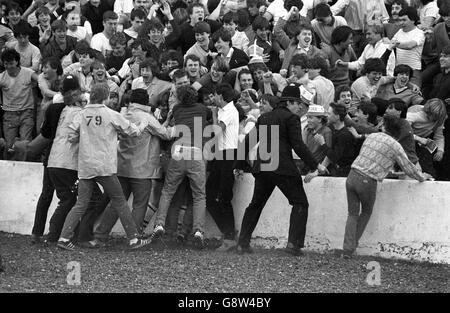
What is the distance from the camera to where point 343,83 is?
17984mm

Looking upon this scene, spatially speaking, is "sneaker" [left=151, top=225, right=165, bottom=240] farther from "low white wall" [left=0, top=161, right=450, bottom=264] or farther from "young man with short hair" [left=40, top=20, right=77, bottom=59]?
"young man with short hair" [left=40, top=20, right=77, bottom=59]

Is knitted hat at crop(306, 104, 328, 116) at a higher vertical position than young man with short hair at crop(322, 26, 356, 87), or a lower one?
lower

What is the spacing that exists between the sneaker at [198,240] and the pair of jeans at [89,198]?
84 cm

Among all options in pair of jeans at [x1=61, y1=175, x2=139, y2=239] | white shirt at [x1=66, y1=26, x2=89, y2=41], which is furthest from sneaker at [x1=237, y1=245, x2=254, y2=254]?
white shirt at [x1=66, y1=26, x2=89, y2=41]

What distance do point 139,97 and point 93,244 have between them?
6.72ft

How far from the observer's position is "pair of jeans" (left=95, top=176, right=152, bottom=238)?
15.8 meters

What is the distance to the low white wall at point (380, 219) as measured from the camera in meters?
14.6

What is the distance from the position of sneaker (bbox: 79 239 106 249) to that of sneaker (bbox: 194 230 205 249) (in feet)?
4.14

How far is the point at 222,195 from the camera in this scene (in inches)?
621

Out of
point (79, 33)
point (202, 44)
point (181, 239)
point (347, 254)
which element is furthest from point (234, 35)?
point (347, 254)

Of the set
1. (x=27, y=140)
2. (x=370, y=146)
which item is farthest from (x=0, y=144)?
(x=370, y=146)

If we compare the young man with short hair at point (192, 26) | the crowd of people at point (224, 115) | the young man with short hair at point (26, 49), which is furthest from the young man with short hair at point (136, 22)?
the young man with short hair at point (26, 49)

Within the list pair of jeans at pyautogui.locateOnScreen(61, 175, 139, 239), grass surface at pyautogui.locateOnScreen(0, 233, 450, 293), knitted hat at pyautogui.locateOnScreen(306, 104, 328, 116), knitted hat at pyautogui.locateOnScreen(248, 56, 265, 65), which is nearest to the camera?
grass surface at pyautogui.locateOnScreen(0, 233, 450, 293)

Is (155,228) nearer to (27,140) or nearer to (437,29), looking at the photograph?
(27,140)
